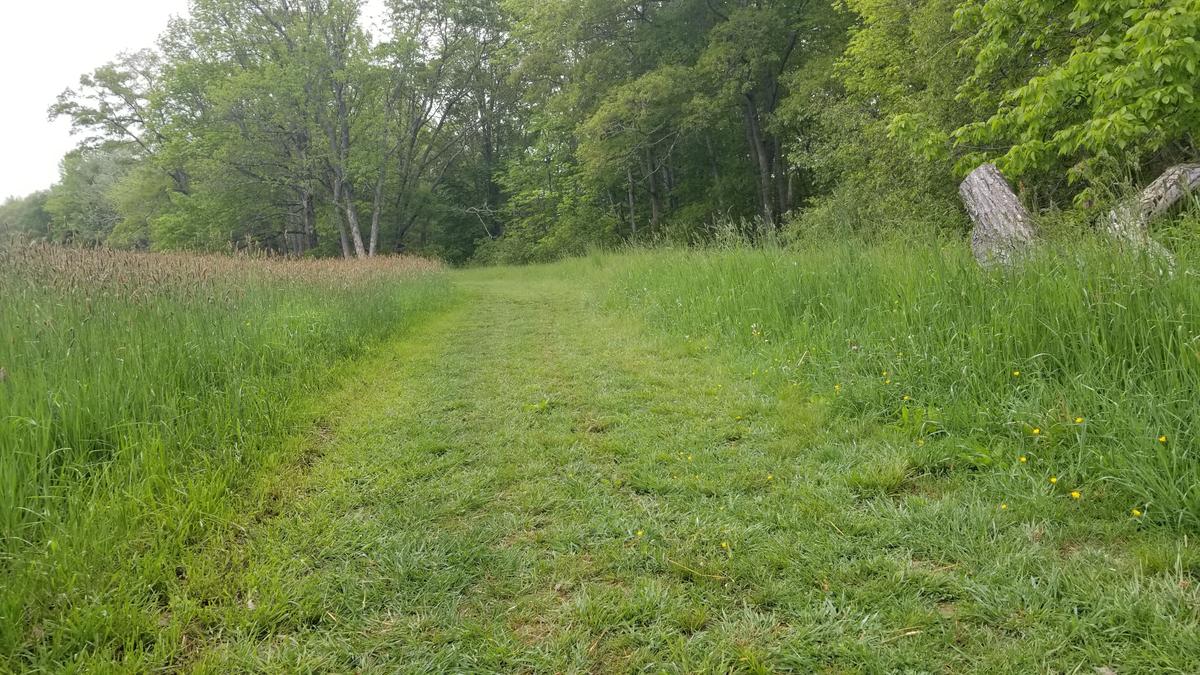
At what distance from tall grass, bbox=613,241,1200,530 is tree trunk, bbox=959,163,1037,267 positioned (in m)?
0.35

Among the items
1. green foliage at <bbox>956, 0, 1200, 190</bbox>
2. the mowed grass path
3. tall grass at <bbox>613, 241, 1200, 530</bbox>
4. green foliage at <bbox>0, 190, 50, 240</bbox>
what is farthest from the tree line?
green foliage at <bbox>0, 190, 50, 240</bbox>

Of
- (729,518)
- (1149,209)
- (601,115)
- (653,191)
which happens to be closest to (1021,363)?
(729,518)

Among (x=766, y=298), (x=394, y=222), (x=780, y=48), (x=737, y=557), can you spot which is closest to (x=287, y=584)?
(x=737, y=557)

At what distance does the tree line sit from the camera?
692 cm

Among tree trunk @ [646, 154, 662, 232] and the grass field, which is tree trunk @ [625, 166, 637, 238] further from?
the grass field

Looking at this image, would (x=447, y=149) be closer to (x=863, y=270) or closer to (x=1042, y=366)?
(x=863, y=270)

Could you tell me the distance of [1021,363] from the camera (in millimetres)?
3279

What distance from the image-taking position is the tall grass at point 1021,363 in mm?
2406

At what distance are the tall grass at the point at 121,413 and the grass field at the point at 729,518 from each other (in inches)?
1.0

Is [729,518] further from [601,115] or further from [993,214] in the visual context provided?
[601,115]

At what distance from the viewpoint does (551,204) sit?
97.2 ft

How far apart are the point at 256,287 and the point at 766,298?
5.60 metres

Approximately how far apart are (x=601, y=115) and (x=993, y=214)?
14.3 metres

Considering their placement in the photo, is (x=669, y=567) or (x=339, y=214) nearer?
(x=669, y=567)
